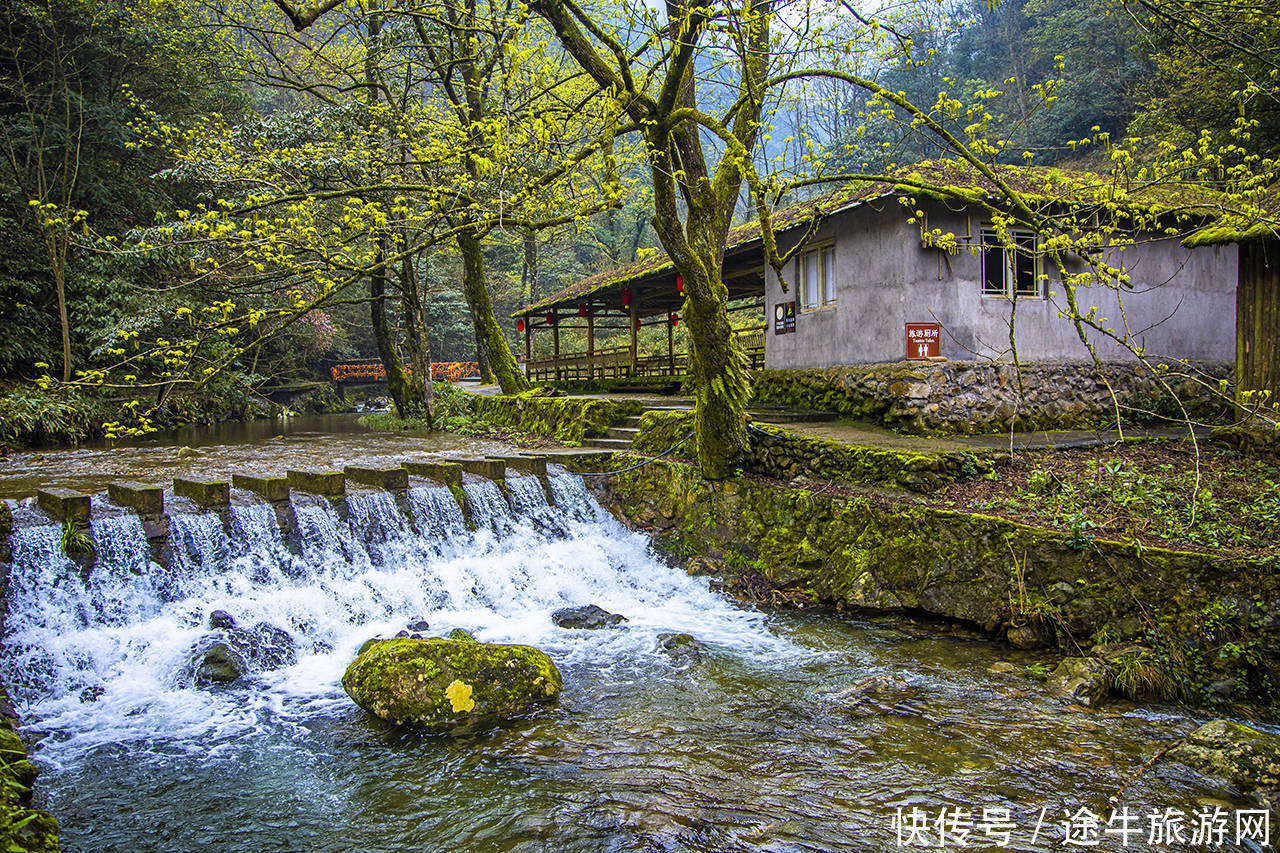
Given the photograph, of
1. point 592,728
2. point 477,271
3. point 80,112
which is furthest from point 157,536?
point 80,112

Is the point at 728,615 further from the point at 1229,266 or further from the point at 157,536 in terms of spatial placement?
the point at 1229,266

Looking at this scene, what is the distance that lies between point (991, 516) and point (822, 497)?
1.95 meters

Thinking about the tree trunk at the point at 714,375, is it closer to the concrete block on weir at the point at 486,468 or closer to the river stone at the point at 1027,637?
the concrete block on weir at the point at 486,468

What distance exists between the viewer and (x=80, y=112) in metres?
16.1

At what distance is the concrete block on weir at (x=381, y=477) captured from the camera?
361 inches

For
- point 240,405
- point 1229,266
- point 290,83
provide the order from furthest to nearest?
point 240,405, point 290,83, point 1229,266

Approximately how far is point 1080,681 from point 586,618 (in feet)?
15.5

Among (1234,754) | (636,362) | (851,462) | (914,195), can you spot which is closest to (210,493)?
(851,462)

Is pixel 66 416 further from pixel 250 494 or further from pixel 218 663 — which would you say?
pixel 218 663

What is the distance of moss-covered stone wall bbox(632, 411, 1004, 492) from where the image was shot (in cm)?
802

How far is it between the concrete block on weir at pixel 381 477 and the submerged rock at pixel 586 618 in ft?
9.56

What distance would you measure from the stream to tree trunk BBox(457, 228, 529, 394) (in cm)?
817

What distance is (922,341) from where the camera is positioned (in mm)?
11086

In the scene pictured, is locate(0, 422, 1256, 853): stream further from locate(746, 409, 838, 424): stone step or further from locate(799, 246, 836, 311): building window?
locate(799, 246, 836, 311): building window
